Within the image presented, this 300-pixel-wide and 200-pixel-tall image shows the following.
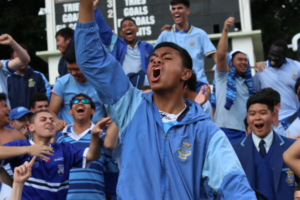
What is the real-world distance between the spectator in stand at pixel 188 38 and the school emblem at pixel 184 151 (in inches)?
143

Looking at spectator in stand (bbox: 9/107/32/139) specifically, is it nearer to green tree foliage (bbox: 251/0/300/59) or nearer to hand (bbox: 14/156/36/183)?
hand (bbox: 14/156/36/183)

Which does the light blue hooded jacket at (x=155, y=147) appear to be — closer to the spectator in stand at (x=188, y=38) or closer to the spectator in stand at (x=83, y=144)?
the spectator in stand at (x=83, y=144)

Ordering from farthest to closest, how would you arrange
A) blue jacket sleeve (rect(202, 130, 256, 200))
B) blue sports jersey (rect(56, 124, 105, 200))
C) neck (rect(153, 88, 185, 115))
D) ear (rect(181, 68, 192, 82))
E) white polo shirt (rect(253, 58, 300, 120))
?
white polo shirt (rect(253, 58, 300, 120)), blue sports jersey (rect(56, 124, 105, 200)), ear (rect(181, 68, 192, 82)), neck (rect(153, 88, 185, 115)), blue jacket sleeve (rect(202, 130, 256, 200))

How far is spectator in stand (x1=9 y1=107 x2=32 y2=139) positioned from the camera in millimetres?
5500

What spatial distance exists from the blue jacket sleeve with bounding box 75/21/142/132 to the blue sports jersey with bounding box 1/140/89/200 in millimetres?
1765

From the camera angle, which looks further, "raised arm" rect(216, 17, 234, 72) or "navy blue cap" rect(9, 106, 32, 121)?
"raised arm" rect(216, 17, 234, 72)

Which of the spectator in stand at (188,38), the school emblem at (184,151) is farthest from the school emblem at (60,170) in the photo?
the spectator in stand at (188,38)

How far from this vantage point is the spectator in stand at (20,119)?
5500 millimetres

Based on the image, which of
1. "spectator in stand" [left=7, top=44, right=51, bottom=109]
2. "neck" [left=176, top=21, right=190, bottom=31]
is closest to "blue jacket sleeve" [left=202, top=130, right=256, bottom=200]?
"neck" [left=176, top=21, right=190, bottom=31]

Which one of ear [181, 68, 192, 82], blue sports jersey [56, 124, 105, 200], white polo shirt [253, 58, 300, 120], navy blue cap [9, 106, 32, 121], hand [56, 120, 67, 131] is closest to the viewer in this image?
ear [181, 68, 192, 82]

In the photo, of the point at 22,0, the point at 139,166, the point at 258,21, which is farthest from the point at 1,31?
the point at 139,166

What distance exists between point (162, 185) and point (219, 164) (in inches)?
14.5

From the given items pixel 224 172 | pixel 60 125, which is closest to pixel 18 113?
pixel 60 125

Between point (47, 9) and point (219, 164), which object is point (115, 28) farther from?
point (219, 164)
